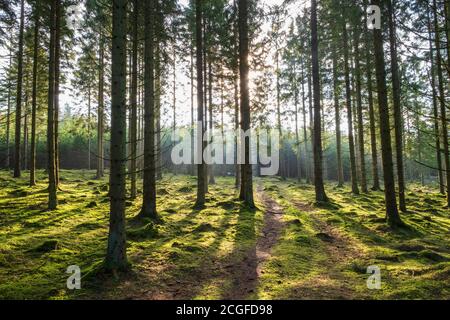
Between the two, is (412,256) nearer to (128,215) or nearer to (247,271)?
(247,271)

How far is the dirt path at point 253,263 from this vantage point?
4984 millimetres

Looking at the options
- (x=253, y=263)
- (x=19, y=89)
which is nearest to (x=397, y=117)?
(x=253, y=263)

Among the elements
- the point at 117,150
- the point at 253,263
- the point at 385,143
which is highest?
the point at 385,143

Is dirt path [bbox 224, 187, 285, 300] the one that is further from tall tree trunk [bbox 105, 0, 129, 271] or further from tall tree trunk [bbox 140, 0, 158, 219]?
tall tree trunk [bbox 140, 0, 158, 219]

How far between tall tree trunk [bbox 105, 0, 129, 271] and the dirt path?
2.25 metres

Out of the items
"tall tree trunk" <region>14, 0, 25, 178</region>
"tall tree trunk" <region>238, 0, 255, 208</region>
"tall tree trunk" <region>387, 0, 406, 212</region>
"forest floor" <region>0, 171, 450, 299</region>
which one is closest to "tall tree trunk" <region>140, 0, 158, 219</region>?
"forest floor" <region>0, 171, 450, 299</region>

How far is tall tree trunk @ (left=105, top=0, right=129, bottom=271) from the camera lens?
5398 mm

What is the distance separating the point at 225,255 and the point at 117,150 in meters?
3.63

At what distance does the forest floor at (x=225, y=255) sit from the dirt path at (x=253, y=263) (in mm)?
23

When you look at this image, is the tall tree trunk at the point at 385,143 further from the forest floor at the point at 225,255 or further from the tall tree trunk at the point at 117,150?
the tall tree trunk at the point at 117,150

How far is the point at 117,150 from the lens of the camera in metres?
5.44

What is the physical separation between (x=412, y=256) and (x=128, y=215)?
9.00 metres

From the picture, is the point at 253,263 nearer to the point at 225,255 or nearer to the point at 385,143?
the point at 225,255

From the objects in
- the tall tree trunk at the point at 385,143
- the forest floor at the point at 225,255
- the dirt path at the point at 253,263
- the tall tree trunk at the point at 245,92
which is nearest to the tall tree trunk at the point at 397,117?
the forest floor at the point at 225,255
